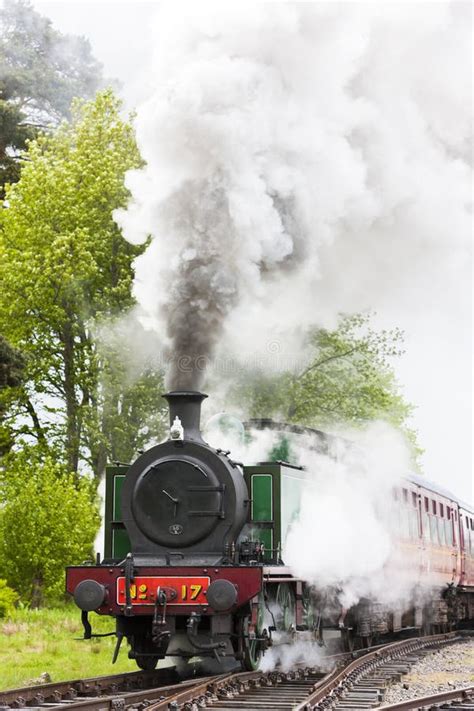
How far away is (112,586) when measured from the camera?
10172 millimetres

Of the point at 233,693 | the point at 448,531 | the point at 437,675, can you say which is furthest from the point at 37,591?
the point at 233,693

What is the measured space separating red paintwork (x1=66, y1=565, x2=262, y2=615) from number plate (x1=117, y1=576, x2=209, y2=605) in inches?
1.0

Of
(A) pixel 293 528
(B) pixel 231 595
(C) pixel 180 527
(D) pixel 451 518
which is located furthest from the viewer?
(D) pixel 451 518

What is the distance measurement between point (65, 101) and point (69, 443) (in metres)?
12.0

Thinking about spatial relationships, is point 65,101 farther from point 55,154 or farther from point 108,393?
point 108,393

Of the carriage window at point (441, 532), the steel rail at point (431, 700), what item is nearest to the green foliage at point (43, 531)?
the carriage window at point (441, 532)

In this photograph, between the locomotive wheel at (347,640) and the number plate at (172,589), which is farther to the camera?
the locomotive wheel at (347,640)

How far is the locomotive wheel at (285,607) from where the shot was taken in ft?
36.2

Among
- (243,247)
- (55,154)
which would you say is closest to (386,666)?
(243,247)

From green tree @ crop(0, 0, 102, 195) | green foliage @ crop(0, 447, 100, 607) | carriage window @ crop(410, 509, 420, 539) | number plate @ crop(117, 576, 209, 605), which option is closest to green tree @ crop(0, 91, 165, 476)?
green foliage @ crop(0, 447, 100, 607)

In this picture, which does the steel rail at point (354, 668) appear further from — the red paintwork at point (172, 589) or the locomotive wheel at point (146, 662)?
the locomotive wheel at point (146, 662)

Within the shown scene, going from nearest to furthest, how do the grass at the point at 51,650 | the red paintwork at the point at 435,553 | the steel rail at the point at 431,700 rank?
the steel rail at the point at 431,700 < the grass at the point at 51,650 < the red paintwork at the point at 435,553

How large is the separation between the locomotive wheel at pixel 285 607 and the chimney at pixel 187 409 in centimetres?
183

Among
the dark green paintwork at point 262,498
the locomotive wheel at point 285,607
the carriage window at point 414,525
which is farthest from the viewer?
the carriage window at point 414,525
